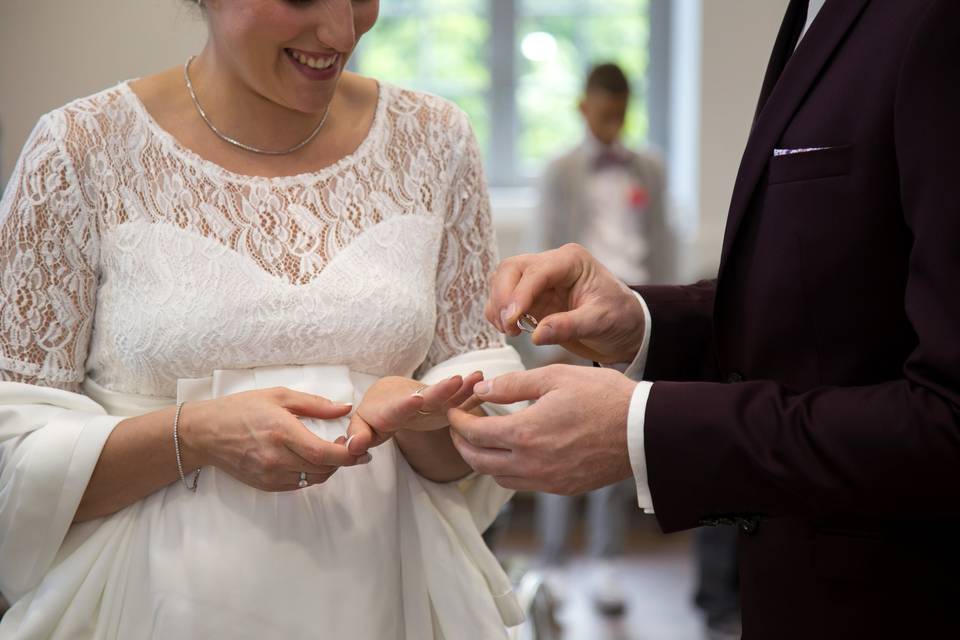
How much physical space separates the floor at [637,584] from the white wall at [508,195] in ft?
4.83

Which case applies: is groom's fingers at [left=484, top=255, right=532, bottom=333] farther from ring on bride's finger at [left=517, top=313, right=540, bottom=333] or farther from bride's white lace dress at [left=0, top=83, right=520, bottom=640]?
bride's white lace dress at [left=0, top=83, right=520, bottom=640]

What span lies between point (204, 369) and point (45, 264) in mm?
279

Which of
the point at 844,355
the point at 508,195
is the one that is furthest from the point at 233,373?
the point at 508,195

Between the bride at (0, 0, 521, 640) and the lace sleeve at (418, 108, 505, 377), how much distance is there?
4cm

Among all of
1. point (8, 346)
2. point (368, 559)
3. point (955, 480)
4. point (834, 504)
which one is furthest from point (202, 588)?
point (955, 480)

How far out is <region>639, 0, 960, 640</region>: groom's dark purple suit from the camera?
122 centimetres

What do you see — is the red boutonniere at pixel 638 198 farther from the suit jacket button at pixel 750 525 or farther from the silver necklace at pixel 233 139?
the suit jacket button at pixel 750 525

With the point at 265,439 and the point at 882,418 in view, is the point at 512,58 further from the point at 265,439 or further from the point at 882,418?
the point at 882,418

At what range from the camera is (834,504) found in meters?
1.27

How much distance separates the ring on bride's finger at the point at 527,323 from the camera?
160cm

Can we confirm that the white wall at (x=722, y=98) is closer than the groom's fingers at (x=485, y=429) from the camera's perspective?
No

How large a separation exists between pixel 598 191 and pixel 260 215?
12.0ft

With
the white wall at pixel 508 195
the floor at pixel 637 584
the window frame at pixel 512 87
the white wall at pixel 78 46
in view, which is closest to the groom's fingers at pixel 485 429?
the white wall at pixel 508 195

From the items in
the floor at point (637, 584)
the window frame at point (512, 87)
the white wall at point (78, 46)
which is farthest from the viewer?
the window frame at point (512, 87)
